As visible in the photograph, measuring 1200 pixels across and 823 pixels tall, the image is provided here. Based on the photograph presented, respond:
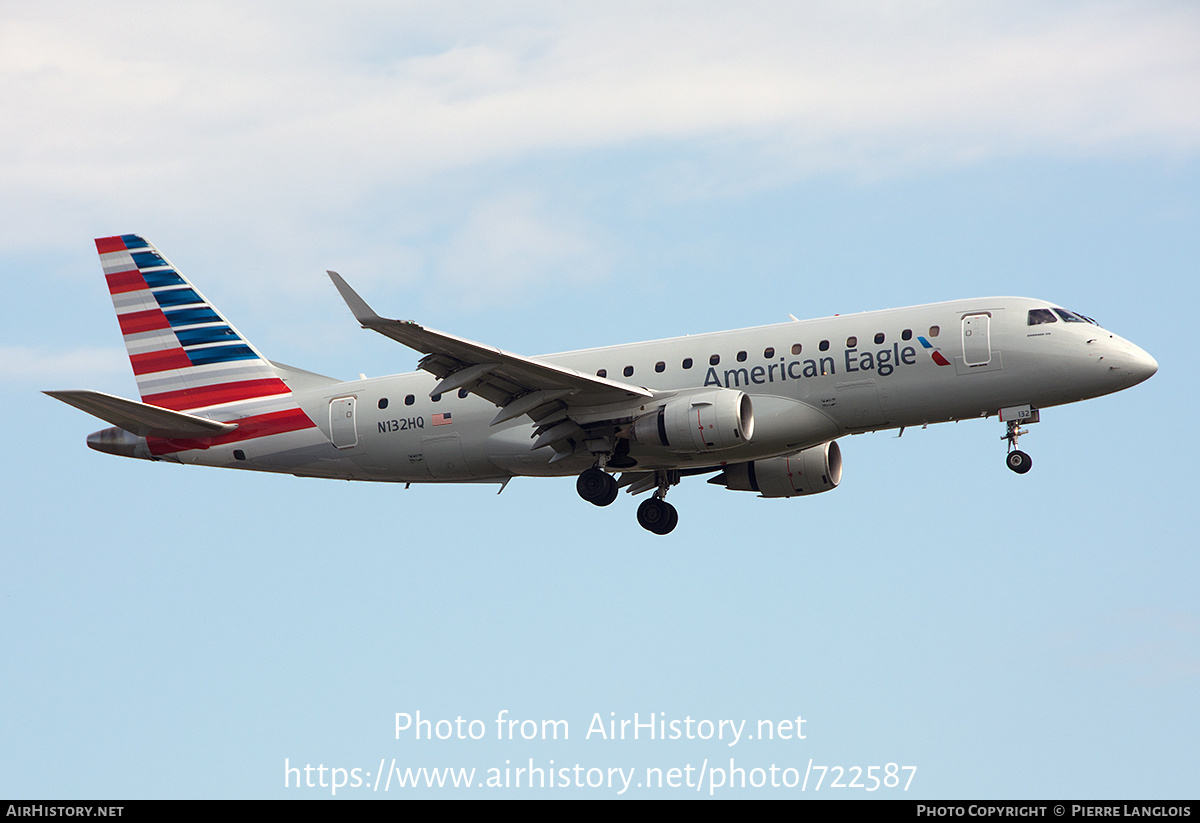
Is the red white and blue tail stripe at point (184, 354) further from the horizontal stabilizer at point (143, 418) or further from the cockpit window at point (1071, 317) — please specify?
the cockpit window at point (1071, 317)

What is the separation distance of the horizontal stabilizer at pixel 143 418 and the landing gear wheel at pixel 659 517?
11.7 m

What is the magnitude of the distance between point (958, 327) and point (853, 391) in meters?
2.95

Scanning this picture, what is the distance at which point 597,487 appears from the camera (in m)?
35.8

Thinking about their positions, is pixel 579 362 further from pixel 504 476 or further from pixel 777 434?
pixel 777 434

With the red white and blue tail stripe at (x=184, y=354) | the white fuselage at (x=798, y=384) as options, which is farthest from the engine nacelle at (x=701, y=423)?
the red white and blue tail stripe at (x=184, y=354)

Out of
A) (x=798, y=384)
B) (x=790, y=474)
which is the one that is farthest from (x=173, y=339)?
(x=798, y=384)

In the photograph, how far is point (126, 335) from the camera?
4112cm

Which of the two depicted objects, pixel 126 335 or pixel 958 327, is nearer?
pixel 958 327

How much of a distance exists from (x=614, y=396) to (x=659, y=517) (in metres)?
5.70

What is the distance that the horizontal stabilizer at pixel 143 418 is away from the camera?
35531mm

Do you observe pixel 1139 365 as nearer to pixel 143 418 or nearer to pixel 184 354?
pixel 143 418
